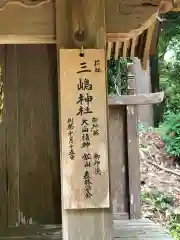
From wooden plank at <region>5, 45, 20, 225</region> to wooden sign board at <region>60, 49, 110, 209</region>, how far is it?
1.46 meters

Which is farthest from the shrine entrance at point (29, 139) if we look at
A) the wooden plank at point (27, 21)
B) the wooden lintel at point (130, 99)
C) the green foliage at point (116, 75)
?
the green foliage at point (116, 75)

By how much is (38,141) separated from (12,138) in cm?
22

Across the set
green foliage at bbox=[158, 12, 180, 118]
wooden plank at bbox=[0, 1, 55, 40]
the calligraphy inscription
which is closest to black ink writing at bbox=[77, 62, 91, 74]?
wooden plank at bbox=[0, 1, 55, 40]

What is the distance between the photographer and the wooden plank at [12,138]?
3544mm

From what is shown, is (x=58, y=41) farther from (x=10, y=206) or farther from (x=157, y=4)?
(x=10, y=206)

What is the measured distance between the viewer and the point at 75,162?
2.20 metres

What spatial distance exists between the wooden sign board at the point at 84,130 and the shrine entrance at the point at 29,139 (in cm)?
139

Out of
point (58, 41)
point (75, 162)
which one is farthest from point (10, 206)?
point (58, 41)

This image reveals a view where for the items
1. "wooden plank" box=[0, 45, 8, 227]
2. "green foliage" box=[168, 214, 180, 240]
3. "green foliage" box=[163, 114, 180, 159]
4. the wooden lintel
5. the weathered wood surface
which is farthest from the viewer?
"green foliage" box=[163, 114, 180, 159]

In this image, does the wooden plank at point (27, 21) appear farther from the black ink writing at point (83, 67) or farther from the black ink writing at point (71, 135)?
the black ink writing at point (71, 135)

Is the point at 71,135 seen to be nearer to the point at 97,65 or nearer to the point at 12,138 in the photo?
the point at 97,65

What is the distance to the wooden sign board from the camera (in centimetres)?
220

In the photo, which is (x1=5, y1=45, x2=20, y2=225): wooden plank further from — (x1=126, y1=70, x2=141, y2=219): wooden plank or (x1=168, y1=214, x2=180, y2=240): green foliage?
(x1=168, y1=214, x2=180, y2=240): green foliage

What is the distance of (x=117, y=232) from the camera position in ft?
12.8
